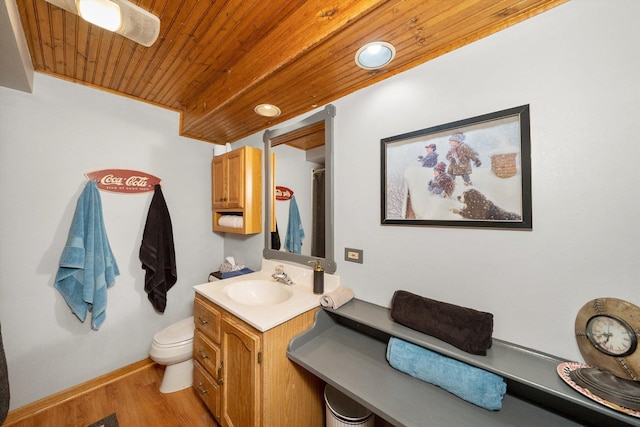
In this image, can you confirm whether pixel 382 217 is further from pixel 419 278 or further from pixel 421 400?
pixel 421 400

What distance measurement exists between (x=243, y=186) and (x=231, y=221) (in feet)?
1.26

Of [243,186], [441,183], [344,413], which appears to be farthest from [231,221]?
[441,183]

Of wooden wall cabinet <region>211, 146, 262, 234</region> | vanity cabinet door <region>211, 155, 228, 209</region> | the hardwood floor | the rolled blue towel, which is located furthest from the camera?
vanity cabinet door <region>211, 155, 228, 209</region>

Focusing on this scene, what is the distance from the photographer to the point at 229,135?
2240 mm

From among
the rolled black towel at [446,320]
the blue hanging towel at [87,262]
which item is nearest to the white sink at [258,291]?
the rolled black towel at [446,320]

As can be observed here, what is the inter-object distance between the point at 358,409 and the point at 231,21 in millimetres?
2103

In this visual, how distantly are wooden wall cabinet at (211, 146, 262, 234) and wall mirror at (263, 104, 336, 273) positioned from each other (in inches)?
3.8

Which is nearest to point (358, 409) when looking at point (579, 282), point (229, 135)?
point (579, 282)

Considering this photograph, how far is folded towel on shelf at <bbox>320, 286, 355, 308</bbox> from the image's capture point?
49.3 inches

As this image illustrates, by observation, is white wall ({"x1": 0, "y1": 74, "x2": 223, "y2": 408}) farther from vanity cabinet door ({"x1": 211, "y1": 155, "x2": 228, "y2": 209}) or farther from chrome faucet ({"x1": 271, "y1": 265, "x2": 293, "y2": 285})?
chrome faucet ({"x1": 271, "y1": 265, "x2": 293, "y2": 285})

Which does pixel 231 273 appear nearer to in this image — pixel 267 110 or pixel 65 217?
pixel 65 217

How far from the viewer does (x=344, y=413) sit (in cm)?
113

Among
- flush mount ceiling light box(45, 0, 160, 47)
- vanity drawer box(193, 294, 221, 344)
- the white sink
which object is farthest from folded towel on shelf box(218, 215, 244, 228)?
flush mount ceiling light box(45, 0, 160, 47)

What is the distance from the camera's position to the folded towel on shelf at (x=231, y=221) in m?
1.99
